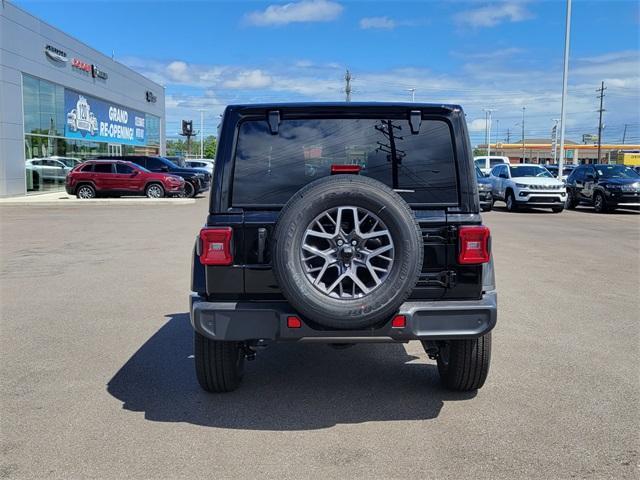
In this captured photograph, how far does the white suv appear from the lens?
21781mm

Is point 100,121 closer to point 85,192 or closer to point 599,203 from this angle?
point 85,192

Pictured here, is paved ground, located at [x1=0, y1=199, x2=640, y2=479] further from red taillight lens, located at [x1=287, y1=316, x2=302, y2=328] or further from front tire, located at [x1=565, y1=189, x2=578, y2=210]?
front tire, located at [x1=565, y1=189, x2=578, y2=210]

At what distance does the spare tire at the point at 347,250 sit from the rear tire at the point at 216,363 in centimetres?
95

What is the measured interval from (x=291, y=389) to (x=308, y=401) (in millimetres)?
287

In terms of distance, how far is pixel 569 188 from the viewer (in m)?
24.5

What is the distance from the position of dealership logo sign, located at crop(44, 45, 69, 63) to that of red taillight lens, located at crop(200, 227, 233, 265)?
2935 cm

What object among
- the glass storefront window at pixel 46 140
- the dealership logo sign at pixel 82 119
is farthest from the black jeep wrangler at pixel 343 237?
the dealership logo sign at pixel 82 119

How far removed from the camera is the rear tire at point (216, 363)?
4.29m

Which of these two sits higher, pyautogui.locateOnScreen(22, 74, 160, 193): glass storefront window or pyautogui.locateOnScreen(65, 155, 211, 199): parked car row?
pyautogui.locateOnScreen(22, 74, 160, 193): glass storefront window

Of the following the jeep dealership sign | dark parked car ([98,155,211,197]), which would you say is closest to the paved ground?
dark parked car ([98,155,211,197])

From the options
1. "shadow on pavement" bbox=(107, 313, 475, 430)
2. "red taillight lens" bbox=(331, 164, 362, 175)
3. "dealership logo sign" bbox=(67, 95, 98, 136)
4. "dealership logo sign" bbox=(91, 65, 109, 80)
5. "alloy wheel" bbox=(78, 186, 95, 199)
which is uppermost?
"dealership logo sign" bbox=(91, 65, 109, 80)

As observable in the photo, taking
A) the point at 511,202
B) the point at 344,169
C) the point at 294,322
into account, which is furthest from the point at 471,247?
the point at 511,202

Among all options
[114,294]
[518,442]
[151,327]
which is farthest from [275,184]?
[114,294]

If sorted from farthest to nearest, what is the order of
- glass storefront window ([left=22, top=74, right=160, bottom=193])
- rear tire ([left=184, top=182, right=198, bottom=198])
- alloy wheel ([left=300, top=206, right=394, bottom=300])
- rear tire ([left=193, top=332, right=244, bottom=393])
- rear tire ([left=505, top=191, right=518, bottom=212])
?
1. rear tire ([left=184, top=182, right=198, bottom=198])
2. glass storefront window ([left=22, top=74, right=160, bottom=193])
3. rear tire ([left=505, top=191, right=518, bottom=212])
4. rear tire ([left=193, top=332, right=244, bottom=393])
5. alloy wheel ([left=300, top=206, right=394, bottom=300])
